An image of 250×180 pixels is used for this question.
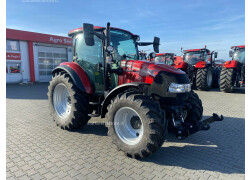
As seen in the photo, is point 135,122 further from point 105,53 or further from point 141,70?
point 105,53

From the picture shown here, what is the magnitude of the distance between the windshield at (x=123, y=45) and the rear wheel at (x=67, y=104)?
4.01 feet

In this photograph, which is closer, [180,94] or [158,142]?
[158,142]

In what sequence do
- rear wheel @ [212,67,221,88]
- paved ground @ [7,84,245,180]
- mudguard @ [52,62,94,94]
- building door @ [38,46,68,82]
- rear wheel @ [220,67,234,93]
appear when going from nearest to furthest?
paved ground @ [7,84,245,180]
mudguard @ [52,62,94,94]
rear wheel @ [220,67,234,93]
rear wheel @ [212,67,221,88]
building door @ [38,46,68,82]

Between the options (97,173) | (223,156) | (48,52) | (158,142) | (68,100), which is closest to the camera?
(97,173)

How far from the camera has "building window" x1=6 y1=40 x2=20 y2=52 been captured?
15.3 metres

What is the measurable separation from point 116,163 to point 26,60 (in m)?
16.9

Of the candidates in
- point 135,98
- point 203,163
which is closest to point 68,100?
point 135,98

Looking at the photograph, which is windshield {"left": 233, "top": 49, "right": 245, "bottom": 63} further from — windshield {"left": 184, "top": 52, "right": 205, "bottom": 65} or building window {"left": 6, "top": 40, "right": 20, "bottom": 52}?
building window {"left": 6, "top": 40, "right": 20, "bottom": 52}

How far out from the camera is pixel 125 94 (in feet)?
10.1

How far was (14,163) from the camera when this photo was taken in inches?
113

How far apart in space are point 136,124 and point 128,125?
8.7 inches

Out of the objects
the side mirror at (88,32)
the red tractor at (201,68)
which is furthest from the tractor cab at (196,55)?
the side mirror at (88,32)

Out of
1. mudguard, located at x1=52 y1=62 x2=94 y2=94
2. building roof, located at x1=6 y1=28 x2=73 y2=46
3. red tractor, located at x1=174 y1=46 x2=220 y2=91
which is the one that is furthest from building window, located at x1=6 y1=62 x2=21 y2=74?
mudguard, located at x1=52 y1=62 x2=94 y2=94

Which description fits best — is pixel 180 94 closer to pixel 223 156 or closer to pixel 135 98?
pixel 135 98
